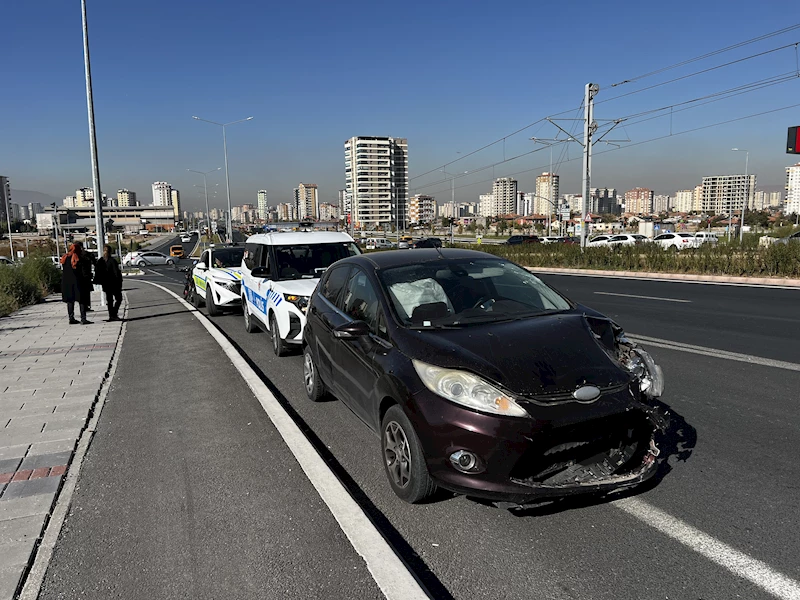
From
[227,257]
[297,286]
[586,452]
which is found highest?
[227,257]

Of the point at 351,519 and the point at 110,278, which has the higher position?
the point at 110,278

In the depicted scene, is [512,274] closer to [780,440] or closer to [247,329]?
A: [780,440]

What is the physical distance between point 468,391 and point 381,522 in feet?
3.25

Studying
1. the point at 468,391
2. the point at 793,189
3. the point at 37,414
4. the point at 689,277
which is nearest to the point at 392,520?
the point at 468,391

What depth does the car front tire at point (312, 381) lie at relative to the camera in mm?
5812

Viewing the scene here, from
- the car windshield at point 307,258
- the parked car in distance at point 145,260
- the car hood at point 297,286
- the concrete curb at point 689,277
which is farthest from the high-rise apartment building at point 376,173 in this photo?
the car hood at point 297,286

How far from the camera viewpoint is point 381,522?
3461 mm

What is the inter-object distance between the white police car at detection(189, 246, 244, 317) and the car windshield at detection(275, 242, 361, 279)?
2959 millimetres

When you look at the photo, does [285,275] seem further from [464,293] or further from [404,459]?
[404,459]

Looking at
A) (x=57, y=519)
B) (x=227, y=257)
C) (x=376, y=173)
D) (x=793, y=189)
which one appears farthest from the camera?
(x=376, y=173)

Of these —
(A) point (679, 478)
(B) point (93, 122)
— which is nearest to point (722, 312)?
(A) point (679, 478)

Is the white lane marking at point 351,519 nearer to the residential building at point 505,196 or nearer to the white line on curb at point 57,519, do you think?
the white line on curb at point 57,519

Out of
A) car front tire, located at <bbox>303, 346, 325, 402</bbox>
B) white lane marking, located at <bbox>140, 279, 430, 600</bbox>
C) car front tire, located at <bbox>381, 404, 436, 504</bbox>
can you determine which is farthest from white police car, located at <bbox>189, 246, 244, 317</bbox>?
car front tire, located at <bbox>381, 404, 436, 504</bbox>

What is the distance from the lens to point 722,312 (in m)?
11.2
